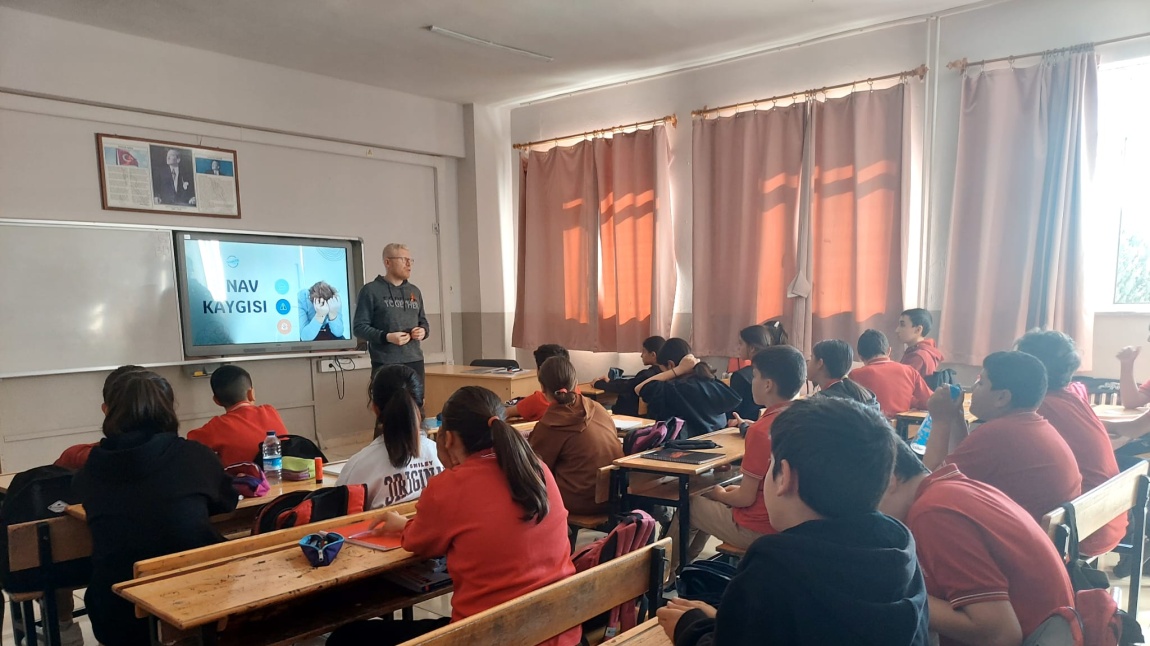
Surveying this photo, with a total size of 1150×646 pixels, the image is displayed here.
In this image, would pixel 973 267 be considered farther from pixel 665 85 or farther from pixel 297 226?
pixel 297 226

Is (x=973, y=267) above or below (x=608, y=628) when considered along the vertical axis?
above

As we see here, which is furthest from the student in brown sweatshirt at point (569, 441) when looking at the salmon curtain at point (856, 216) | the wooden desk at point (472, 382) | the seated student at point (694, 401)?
the salmon curtain at point (856, 216)

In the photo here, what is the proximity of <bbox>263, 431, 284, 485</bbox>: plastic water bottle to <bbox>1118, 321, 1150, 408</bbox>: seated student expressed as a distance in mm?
4255

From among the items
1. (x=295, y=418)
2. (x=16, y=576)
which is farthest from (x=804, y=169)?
(x=16, y=576)

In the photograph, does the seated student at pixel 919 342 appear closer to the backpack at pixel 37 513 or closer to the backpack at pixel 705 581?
the backpack at pixel 705 581

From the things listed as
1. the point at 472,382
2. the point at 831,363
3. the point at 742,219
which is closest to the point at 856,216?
the point at 742,219

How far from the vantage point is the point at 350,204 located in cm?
667

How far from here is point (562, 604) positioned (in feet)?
5.18

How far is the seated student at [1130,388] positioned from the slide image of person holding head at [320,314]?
5597mm

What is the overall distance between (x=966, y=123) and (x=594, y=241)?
318cm

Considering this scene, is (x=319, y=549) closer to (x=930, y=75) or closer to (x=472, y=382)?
(x=472, y=382)

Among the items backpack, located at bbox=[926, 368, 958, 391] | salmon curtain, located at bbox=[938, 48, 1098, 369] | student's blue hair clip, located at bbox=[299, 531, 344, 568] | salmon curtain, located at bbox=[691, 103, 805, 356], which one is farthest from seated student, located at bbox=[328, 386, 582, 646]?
salmon curtain, located at bbox=[691, 103, 805, 356]

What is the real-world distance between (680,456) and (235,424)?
1.81 metres

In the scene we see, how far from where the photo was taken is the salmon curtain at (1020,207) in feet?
15.1
